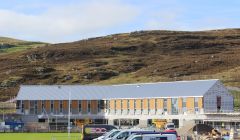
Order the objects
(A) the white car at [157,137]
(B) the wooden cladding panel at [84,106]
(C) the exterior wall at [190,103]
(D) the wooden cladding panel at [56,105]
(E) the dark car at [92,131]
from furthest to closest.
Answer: (D) the wooden cladding panel at [56,105] < (B) the wooden cladding panel at [84,106] < (C) the exterior wall at [190,103] < (E) the dark car at [92,131] < (A) the white car at [157,137]

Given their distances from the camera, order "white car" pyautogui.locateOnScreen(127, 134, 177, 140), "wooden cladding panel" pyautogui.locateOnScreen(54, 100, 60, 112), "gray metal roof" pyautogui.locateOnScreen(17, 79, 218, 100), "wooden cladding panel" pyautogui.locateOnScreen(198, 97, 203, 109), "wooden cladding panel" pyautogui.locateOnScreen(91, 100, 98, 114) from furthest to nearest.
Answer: "wooden cladding panel" pyautogui.locateOnScreen(54, 100, 60, 112) → "wooden cladding panel" pyautogui.locateOnScreen(91, 100, 98, 114) → "gray metal roof" pyautogui.locateOnScreen(17, 79, 218, 100) → "wooden cladding panel" pyautogui.locateOnScreen(198, 97, 203, 109) → "white car" pyautogui.locateOnScreen(127, 134, 177, 140)

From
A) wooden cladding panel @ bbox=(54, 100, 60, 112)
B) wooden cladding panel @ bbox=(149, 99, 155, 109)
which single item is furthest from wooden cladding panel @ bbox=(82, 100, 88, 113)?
wooden cladding panel @ bbox=(149, 99, 155, 109)

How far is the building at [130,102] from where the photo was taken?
110500 mm

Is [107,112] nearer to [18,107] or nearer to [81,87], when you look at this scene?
[81,87]

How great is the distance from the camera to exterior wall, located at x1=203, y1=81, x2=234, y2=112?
109 metres

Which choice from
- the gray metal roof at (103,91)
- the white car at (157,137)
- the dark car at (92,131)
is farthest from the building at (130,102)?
the white car at (157,137)

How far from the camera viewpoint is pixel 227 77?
167 meters

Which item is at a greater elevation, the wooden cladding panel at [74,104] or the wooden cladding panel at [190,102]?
the wooden cladding panel at [190,102]

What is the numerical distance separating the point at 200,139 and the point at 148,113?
60.9 metres

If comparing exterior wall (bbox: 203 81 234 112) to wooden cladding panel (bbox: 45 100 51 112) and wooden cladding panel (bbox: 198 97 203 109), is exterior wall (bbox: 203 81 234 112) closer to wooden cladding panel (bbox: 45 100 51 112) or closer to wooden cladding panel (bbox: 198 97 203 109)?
wooden cladding panel (bbox: 198 97 203 109)

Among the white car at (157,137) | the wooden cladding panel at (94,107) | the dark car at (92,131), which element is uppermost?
the white car at (157,137)

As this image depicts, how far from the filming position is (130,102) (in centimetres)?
12450

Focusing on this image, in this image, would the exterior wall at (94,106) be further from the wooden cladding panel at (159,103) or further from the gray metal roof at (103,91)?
the wooden cladding panel at (159,103)

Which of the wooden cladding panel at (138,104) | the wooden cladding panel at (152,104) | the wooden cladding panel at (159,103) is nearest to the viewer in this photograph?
the wooden cladding panel at (159,103)
